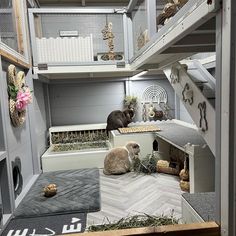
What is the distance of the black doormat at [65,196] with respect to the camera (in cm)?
217

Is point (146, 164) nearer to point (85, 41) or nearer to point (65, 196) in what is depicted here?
point (65, 196)

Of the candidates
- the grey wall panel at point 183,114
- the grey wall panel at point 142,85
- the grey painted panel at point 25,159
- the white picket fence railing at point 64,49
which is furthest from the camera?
the grey wall panel at point 142,85

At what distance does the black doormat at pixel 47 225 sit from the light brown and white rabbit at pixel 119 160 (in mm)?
1017

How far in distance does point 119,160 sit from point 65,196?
3.02 ft

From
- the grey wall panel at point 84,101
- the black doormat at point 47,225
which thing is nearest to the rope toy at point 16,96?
the black doormat at point 47,225

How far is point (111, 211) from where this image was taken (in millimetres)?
2148

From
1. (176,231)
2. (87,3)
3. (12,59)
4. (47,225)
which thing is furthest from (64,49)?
(176,231)

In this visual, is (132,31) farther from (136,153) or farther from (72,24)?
(136,153)

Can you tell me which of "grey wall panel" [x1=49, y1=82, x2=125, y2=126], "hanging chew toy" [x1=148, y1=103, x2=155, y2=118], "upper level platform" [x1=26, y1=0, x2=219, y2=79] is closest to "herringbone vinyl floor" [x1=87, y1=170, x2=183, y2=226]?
"upper level platform" [x1=26, y1=0, x2=219, y2=79]

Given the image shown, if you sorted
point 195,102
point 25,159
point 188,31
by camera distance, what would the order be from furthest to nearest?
point 25,159
point 195,102
point 188,31

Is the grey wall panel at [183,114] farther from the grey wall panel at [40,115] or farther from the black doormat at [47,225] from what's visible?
the black doormat at [47,225]

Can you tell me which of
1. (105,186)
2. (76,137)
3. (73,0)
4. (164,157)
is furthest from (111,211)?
(73,0)

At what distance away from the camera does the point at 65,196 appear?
8.09 feet

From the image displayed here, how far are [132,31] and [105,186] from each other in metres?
2.21
